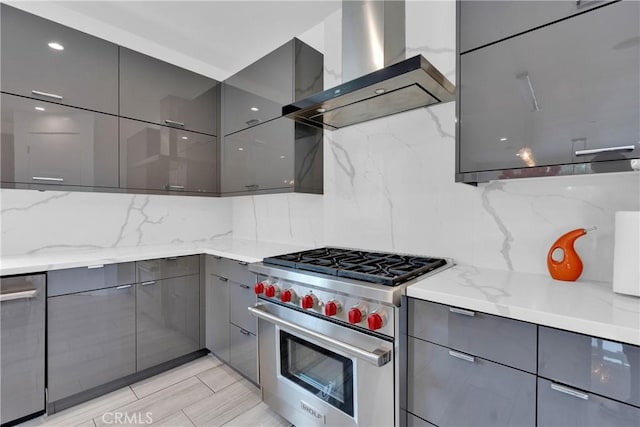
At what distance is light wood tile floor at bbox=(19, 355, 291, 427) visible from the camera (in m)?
1.69

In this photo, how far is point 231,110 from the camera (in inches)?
104

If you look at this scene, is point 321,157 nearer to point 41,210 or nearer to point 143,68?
point 143,68

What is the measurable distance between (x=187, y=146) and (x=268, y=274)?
5.37 ft

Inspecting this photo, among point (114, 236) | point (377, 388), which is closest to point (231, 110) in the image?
point (114, 236)

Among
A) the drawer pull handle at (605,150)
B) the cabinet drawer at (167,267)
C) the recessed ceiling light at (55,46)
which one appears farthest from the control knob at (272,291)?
the recessed ceiling light at (55,46)

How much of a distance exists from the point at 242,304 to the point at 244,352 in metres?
0.35

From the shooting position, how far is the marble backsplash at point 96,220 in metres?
2.05

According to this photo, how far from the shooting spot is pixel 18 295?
1.59 meters

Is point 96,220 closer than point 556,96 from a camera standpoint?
No

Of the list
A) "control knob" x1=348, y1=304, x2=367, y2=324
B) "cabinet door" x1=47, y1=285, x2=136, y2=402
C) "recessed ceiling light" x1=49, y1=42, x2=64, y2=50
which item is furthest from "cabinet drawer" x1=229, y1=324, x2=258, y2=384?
"recessed ceiling light" x1=49, y1=42, x2=64, y2=50

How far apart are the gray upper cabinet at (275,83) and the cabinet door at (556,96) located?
1183 mm

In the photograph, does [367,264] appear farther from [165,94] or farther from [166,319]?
[165,94]

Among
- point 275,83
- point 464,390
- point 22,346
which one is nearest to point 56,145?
point 22,346

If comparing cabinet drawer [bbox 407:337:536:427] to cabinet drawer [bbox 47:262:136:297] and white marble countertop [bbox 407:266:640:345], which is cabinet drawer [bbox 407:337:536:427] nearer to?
white marble countertop [bbox 407:266:640:345]
